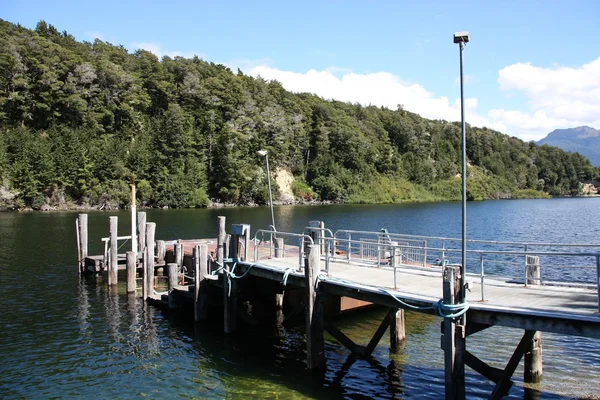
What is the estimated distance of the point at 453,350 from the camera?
10672 millimetres

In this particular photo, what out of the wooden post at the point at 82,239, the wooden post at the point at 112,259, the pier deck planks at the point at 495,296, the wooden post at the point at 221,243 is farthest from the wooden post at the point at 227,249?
the wooden post at the point at 82,239

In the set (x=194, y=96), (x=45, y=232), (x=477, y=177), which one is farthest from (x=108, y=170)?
(x=477, y=177)

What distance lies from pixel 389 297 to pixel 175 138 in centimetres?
9612

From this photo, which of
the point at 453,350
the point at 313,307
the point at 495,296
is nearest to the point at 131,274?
the point at 313,307

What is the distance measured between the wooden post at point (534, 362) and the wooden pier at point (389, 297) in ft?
0.08

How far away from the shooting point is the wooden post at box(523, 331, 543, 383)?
13.3m

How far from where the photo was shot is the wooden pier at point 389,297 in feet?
34.9

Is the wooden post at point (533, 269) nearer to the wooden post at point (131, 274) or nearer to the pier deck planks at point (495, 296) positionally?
the pier deck planks at point (495, 296)

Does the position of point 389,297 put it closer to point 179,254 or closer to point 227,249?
point 227,249

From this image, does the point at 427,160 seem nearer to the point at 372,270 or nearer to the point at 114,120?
the point at 114,120

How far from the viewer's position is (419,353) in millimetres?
16031

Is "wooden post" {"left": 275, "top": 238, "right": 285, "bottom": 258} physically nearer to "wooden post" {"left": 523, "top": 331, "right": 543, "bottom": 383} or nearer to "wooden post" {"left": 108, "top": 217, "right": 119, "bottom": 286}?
"wooden post" {"left": 108, "top": 217, "right": 119, "bottom": 286}

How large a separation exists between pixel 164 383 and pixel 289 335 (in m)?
5.48

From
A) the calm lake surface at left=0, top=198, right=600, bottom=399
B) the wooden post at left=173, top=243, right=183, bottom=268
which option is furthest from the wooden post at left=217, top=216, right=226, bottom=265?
the wooden post at left=173, top=243, right=183, bottom=268
